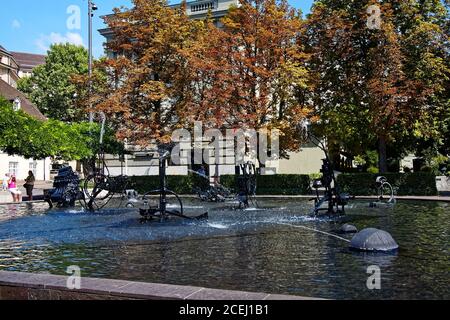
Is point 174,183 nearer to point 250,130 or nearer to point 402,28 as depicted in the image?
point 250,130

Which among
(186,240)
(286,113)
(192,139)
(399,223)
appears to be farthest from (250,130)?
(186,240)

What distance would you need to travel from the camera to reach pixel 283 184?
30672 millimetres

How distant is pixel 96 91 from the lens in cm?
3478

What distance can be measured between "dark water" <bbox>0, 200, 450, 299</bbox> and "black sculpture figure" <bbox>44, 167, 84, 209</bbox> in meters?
6.53

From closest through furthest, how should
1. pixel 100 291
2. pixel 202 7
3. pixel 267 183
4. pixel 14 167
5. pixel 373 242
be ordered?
pixel 100 291, pixel 373 242, pixel 267 183, pixel 202 7, pixel 14 167

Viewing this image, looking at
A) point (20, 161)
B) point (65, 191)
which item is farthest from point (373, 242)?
point (20, 161)

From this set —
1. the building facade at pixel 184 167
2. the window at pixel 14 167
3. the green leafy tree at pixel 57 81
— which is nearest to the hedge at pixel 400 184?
the building facade at pixel 184 167

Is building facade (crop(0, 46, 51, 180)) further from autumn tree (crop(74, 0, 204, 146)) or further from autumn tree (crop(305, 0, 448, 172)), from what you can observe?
autumn tree (crop(305, 0, 448, 172))

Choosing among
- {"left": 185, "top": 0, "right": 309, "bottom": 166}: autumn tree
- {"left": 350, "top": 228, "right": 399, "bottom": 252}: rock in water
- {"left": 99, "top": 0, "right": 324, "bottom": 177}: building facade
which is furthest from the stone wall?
{"left": 99, "top": 0, "right": 324, "bottom": 177}: building facade

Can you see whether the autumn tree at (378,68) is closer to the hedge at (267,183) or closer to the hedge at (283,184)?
the hedge at (283,184)

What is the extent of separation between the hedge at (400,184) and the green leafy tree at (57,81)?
148 feet

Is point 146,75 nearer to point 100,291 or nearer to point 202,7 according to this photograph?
point 202,7

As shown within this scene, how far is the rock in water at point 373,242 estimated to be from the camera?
8672 millimetres

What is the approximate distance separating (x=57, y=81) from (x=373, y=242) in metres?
62.0
